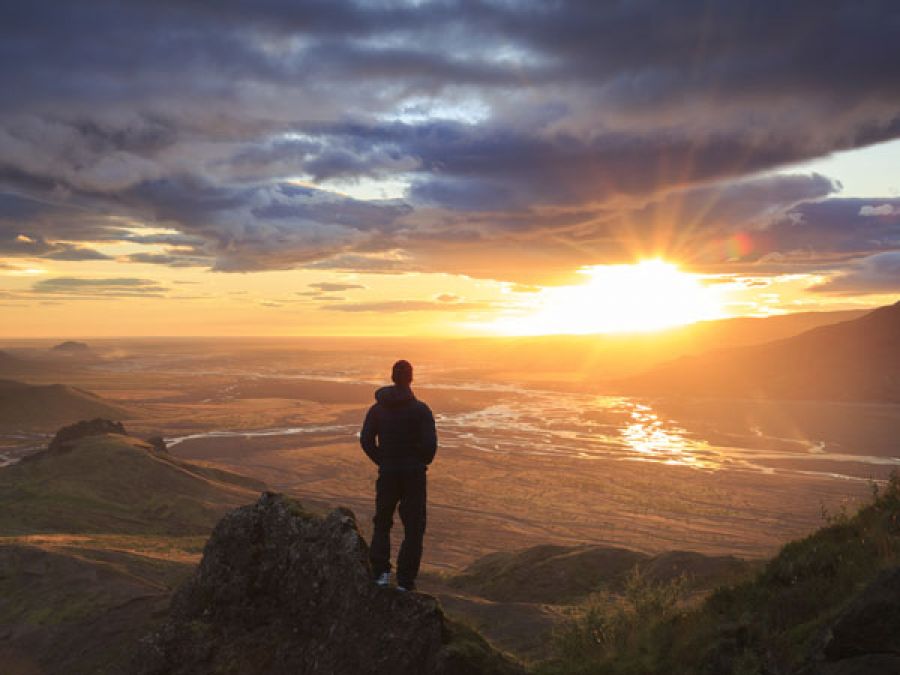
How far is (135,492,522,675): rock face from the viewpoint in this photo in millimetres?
8219

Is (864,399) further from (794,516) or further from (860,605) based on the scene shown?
(860,605)

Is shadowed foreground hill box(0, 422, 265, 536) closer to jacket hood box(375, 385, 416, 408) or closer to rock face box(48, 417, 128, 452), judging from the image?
rock face box(48, 417, 128, 452)

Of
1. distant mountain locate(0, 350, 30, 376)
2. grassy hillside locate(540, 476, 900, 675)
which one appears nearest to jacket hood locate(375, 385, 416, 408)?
grassy hillside locate(540, 476, 900, 675)

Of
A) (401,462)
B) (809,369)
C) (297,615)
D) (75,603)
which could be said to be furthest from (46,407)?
(809,369)

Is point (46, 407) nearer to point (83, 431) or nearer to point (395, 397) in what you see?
point (83, 431)

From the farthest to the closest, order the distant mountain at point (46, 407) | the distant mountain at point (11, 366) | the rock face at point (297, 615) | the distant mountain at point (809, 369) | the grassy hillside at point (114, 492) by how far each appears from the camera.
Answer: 1. the distant mountain at point (11, 366)
2. the distant mountain at point (809, 369)
3. the distant mountain at point (46, 407)
4. the grassy hillside at point (114, 492)
5. the rock face at point (297, 615)

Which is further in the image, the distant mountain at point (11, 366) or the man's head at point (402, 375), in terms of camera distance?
the distant mountain at point (11, 366)

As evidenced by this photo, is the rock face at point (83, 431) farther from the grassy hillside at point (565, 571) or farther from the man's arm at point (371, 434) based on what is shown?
the man's arm at point (371, 434)

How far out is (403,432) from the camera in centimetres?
888

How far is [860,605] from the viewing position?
6648mm

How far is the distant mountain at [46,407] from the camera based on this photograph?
291ft

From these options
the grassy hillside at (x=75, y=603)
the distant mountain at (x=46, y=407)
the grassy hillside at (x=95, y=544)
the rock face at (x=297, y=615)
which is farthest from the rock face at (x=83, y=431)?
the rock face at (x=297, y=615)

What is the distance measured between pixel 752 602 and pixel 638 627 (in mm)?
2014

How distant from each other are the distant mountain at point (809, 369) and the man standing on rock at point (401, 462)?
11636 cm
